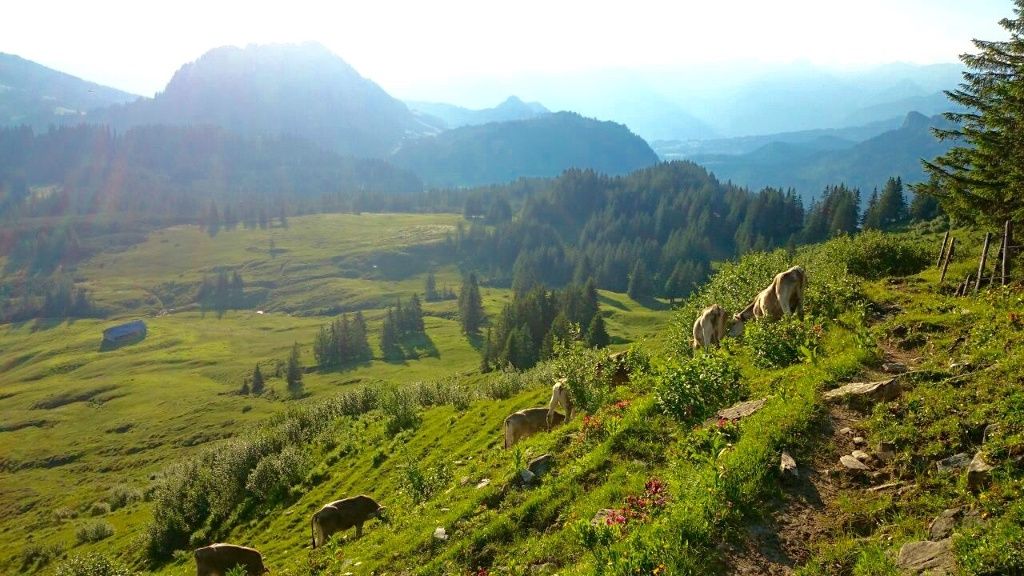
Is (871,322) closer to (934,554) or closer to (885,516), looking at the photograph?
(885,516)

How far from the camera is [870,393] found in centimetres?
1173

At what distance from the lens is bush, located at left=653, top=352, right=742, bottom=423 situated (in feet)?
45.8

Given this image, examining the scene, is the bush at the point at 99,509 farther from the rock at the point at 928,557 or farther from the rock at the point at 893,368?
the rock at the point at 928,557

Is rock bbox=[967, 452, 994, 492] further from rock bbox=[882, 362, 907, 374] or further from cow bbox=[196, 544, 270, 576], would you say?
cow bbox=[196, 544, 270, 576]

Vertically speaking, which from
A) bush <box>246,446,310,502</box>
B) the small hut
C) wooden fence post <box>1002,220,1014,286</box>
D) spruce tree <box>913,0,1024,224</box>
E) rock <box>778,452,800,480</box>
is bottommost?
the small hut

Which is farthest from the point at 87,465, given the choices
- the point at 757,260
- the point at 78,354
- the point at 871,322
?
the point at 871,322

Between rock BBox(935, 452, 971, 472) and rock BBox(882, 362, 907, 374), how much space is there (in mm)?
3722

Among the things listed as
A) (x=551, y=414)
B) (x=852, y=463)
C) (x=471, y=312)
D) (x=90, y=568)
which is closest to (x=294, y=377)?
(x=471, y=312)

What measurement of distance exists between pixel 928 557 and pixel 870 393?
4.73m

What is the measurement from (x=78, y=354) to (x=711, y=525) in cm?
21311

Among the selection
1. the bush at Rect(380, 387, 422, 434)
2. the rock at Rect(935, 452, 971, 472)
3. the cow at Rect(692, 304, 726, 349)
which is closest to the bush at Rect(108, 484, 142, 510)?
the bush at Rect(380, 387, 422, 434)

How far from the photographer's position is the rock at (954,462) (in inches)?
366

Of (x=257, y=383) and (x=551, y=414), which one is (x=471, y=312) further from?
(x=551, y=414)

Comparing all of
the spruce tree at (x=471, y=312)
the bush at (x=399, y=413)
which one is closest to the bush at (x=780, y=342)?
the bush at (x=399, y=413)
